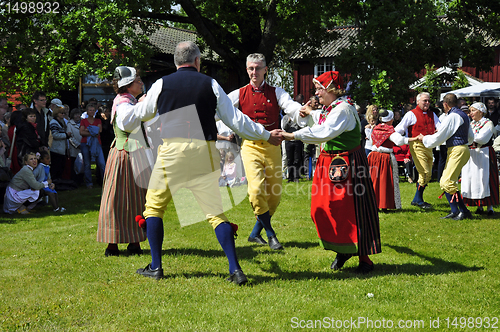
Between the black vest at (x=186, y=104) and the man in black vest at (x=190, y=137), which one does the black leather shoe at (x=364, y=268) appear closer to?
the man in black vest at (x=190, y=137)

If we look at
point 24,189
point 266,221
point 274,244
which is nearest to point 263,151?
point 266,221

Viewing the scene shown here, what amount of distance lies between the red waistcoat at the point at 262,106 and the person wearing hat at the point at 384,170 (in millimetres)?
3130

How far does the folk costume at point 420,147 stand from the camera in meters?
8.84

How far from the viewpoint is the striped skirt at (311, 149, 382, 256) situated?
4.55 metres

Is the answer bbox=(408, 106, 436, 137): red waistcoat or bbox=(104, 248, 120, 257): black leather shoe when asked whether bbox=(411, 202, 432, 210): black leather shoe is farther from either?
bbox=(104, 248, 120, 257): black leather shoe

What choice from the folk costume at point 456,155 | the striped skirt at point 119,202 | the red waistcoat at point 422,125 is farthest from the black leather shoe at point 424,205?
the striped skirt at point 119,202

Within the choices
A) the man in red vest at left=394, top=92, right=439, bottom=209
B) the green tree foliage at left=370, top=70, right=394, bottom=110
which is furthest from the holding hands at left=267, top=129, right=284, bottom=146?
the green tree foliage at left=370, top=70, right=394, bottom=110

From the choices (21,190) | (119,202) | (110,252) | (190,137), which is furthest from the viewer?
(21,190)

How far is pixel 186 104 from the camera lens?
4.08 meters

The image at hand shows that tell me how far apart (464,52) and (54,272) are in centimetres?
1570

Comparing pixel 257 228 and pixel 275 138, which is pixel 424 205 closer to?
pixel 257 228

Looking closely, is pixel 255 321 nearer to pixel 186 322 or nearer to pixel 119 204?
pixel 186 322

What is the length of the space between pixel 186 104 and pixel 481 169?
581cm

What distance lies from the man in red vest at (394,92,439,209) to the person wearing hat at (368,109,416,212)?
0.61m
